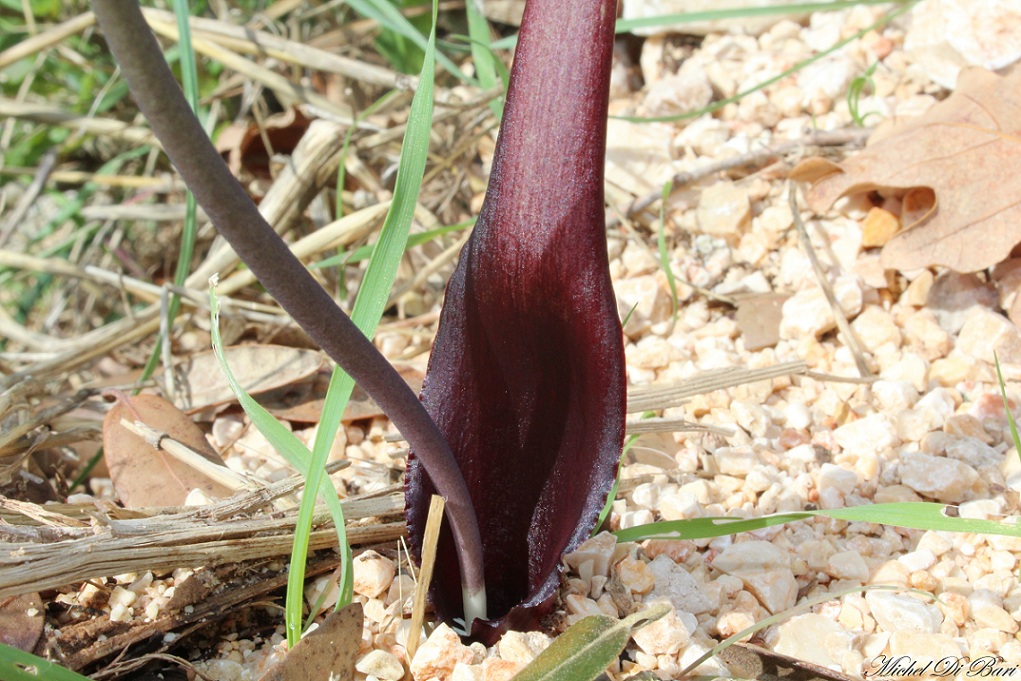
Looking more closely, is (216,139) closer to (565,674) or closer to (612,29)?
(612,29)

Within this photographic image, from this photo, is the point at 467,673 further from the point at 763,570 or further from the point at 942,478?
the point at 942,478

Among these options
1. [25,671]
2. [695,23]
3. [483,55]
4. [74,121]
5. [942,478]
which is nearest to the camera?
[25,671]

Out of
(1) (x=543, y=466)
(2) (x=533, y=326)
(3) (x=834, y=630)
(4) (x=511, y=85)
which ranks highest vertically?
(4) (x=511, y=85)

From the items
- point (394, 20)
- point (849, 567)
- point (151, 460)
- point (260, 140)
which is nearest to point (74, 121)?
point (260, 140)

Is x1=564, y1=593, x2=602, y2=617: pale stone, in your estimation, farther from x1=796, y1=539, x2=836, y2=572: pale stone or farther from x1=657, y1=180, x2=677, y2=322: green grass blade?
x1=657, y1=180, x2=677, y2=322: green grass blade

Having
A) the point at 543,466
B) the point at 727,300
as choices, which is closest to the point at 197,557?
the point at 543,466

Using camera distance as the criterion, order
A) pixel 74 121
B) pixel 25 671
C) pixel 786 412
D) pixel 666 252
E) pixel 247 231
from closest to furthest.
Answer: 1. pixel 247 231
2. pixel 25 671
3. pixel 786 412
4. pixel 666 252
5. pixel 74 121
